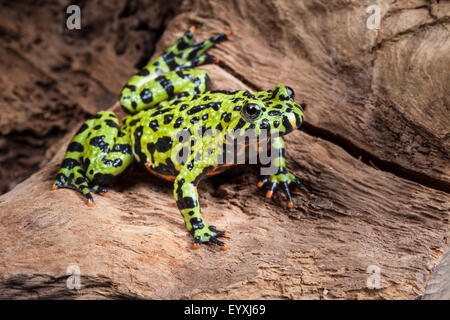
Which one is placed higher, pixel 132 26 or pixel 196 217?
pixel 132 26

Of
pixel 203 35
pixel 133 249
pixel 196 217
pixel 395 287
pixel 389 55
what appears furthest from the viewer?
pixel 203 35

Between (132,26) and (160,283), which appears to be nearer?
(160,283)

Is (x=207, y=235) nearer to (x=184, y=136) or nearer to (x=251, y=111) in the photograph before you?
(x=184, y=136)

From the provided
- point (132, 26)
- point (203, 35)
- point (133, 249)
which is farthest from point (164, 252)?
point (132, 26)

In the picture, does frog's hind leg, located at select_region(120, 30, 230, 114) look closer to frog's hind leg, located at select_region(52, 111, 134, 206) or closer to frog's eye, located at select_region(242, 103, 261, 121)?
frog's hind leg, located at select_region(52, 111, 134, 206)

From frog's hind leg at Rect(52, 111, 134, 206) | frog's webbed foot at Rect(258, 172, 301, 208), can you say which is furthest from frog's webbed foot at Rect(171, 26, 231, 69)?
frog's webbed foot at Rect(258, 172, 301, 208)

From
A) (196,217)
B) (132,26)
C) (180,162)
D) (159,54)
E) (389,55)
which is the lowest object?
(196,217)

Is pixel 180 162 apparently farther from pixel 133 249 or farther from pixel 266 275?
pixel 266 275

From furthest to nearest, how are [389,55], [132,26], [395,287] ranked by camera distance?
[132,26] < [389,55] < [395,287]
